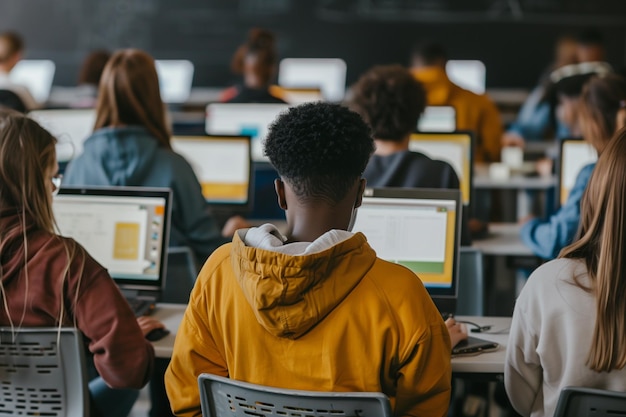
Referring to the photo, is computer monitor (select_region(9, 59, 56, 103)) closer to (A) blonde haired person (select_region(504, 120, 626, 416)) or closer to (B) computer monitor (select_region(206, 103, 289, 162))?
(B) computer monitor (select_region(206, 103, 289, 162))

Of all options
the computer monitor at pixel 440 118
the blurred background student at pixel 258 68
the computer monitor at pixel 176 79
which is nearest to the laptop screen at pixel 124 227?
the computer monitor at pixel 440 118

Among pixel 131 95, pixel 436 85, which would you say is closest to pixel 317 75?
pixel 436 85

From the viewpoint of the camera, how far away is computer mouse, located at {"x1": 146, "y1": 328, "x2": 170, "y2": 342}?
240 centimetres

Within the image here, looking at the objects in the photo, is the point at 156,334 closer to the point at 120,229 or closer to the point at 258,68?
the point at 120,229

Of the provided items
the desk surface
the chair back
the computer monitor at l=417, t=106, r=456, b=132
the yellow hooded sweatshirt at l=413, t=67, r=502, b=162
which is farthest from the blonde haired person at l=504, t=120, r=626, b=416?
the chair back

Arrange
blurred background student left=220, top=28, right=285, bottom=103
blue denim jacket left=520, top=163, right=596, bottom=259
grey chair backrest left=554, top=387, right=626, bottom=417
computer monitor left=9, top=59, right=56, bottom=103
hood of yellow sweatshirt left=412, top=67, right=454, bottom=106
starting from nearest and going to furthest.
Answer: grey chair backrest left=554, top=387, right=626, bottom=417, blue denim jacket left=520, top=163, right=596, bottom=259, blurred background student left=220, top=28, right=285, bottom=103, hood of yellow sweatshirt left=412, top=67, right=454, bottom=106, computer monitor left=9, top=59, right=56, bottom=103

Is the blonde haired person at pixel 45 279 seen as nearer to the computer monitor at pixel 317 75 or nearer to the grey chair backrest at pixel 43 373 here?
the grey chair backrest at pixel 43 373

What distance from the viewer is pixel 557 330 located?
188 centimetres

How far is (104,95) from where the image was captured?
10.6ft

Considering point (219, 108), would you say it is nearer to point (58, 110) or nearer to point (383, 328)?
point (58, 110)

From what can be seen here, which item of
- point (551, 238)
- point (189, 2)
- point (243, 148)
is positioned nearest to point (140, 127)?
point (243, 148)

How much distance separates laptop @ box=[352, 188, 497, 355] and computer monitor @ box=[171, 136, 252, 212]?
144 centimetres

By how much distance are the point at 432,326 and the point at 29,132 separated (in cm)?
107

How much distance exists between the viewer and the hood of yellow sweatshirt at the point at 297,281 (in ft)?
5.16
